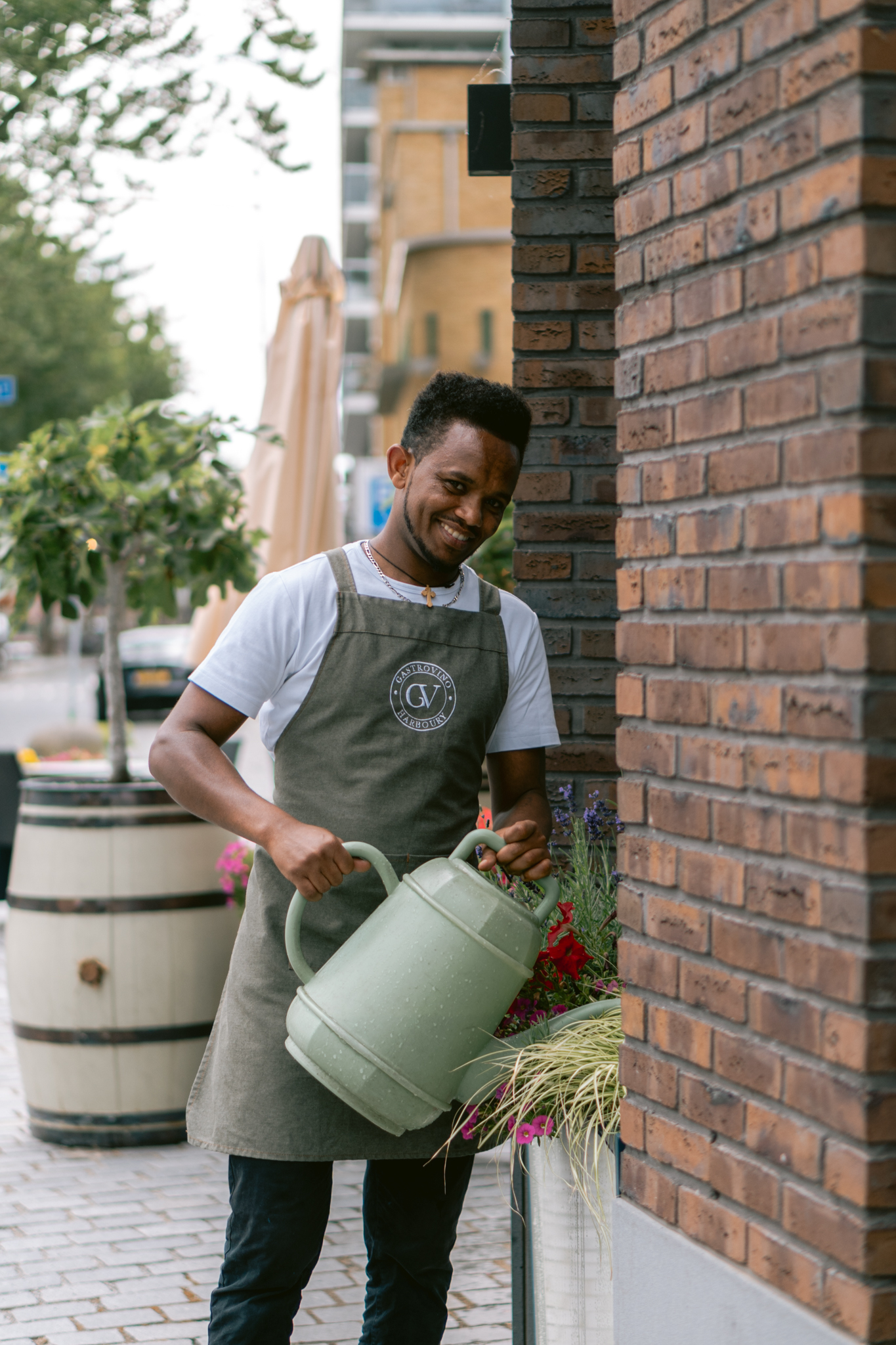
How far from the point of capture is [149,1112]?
4.66 m

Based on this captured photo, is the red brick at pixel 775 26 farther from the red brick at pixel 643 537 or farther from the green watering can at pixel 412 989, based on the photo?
the green watering can at pixel 412 989

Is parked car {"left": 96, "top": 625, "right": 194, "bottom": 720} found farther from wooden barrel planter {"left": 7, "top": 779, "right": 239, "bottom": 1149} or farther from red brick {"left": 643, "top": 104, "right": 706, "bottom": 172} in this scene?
red brick {"left": 643, "top": 104, "right": 706, "bottom": 172}

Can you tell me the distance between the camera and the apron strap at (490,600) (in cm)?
259

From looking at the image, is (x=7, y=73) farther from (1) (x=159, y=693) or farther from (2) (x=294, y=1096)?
(1) (x=159, y=693)

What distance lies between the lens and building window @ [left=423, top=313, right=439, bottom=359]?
74.9 feet

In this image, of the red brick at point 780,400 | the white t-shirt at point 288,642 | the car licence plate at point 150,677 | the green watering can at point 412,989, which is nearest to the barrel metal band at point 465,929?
the green watering can at point 412,989

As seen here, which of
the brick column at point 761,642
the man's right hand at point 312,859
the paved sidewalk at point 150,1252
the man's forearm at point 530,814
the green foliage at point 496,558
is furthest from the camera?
the green foliage at point 496,558

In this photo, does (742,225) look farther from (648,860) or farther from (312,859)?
(312,859)

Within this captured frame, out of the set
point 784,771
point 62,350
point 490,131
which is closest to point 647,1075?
point 784,771

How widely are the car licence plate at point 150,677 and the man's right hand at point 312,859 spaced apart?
2220 centimetres

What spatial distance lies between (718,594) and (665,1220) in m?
0.84

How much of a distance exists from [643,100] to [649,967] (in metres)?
1.19

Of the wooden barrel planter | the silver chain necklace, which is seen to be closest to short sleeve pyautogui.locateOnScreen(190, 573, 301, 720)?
the silver chain necklace

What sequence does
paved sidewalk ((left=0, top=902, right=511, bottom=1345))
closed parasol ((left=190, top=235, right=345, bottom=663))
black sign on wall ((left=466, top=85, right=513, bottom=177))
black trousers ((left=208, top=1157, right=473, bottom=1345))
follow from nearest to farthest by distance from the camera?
black trousers ((left=208, top=1157, right=473, bottom=1345)) → paved sidewalk ((left=0, top=902, right=511, bottom=1345)) → black sign on wall ((left=466, top=85, right=513, bottom=177)) → closed parasol ((left=190, top=235, right=345, bottom=663))
